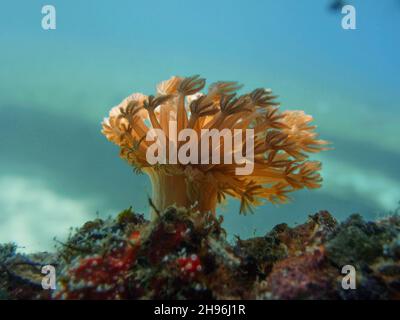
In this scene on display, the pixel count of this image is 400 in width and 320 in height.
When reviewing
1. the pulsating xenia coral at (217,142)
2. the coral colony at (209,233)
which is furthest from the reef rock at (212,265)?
the pulsating xenia coral at (217,142)

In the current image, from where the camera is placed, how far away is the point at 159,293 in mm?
3840

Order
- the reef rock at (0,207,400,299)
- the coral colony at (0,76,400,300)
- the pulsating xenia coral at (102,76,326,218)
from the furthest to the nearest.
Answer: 1. the pulsating xenia coral at (102,76,326,218)
2. the coral colony at (0,76,400,300)
3. the reef rock at (0,207,400,299)

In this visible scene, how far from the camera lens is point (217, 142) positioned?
623 centimetres

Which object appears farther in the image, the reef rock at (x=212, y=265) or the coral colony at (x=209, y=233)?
the coral colony at (x=209, y=233)

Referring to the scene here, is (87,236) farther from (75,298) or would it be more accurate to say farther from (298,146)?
(298,146)

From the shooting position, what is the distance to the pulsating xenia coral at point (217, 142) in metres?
6.18

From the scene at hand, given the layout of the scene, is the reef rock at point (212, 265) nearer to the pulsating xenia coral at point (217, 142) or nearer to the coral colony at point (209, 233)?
the coral colony at point (209, 233)

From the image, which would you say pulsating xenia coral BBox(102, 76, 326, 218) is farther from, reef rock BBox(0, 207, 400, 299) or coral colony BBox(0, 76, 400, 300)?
reef rock BBox(0, 207, 400, 299)

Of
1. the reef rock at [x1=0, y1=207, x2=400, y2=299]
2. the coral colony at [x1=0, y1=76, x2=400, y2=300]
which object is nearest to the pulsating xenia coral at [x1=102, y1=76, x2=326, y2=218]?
the coral colony at [x1=0, y1=76, x2=400, y2=300]

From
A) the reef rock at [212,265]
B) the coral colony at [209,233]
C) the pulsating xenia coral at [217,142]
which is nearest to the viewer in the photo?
the reef rock at [212,265]

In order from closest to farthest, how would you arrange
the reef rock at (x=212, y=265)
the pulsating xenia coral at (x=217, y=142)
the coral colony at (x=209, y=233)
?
1. the reef rock at (x=212, y=265)
2. the coral colony at (x=209, y=233)
3. the pulsating xenia coral at (x=217, y=142)

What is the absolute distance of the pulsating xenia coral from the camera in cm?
618
